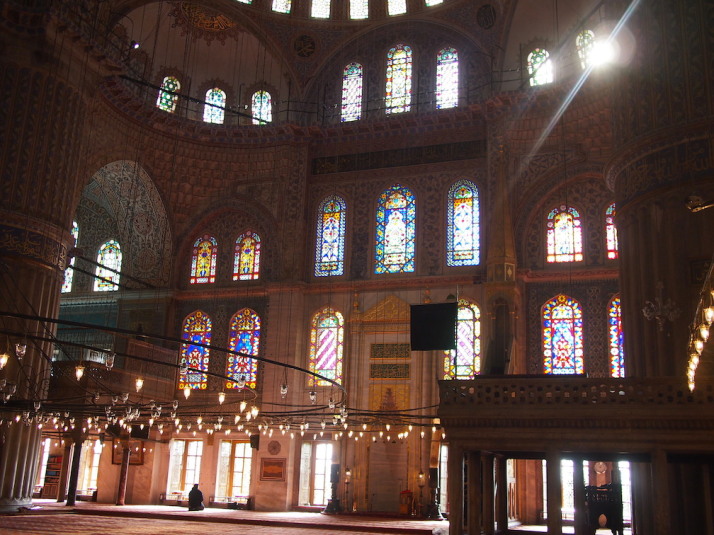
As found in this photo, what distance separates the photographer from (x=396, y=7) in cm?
2412

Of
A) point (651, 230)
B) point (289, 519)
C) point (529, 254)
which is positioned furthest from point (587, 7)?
point (289, 519)

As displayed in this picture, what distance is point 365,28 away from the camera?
24.2m

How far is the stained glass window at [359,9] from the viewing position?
24438 millimetres

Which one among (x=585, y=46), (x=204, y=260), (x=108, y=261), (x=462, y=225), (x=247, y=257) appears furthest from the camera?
(x=108, y=261)

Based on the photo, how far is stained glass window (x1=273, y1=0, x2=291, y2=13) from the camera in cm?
2459

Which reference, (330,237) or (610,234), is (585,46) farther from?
(330,237)

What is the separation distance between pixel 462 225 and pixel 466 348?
3441 millimetres

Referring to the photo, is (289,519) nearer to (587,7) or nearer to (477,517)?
(477,517)

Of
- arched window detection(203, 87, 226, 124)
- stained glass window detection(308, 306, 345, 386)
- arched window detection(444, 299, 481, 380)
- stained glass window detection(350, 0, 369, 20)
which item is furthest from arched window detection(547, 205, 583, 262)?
arched window detection(203, 87, 226, 124)

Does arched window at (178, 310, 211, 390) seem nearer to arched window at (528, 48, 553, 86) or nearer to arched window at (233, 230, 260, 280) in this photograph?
arched window at (233, 230, 260, 280)

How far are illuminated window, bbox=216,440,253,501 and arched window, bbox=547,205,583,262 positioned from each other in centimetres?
1006

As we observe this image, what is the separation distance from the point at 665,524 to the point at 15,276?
536 inches

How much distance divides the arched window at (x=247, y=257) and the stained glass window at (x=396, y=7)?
26.0 feet

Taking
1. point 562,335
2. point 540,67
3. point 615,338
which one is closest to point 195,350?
point 562,335
